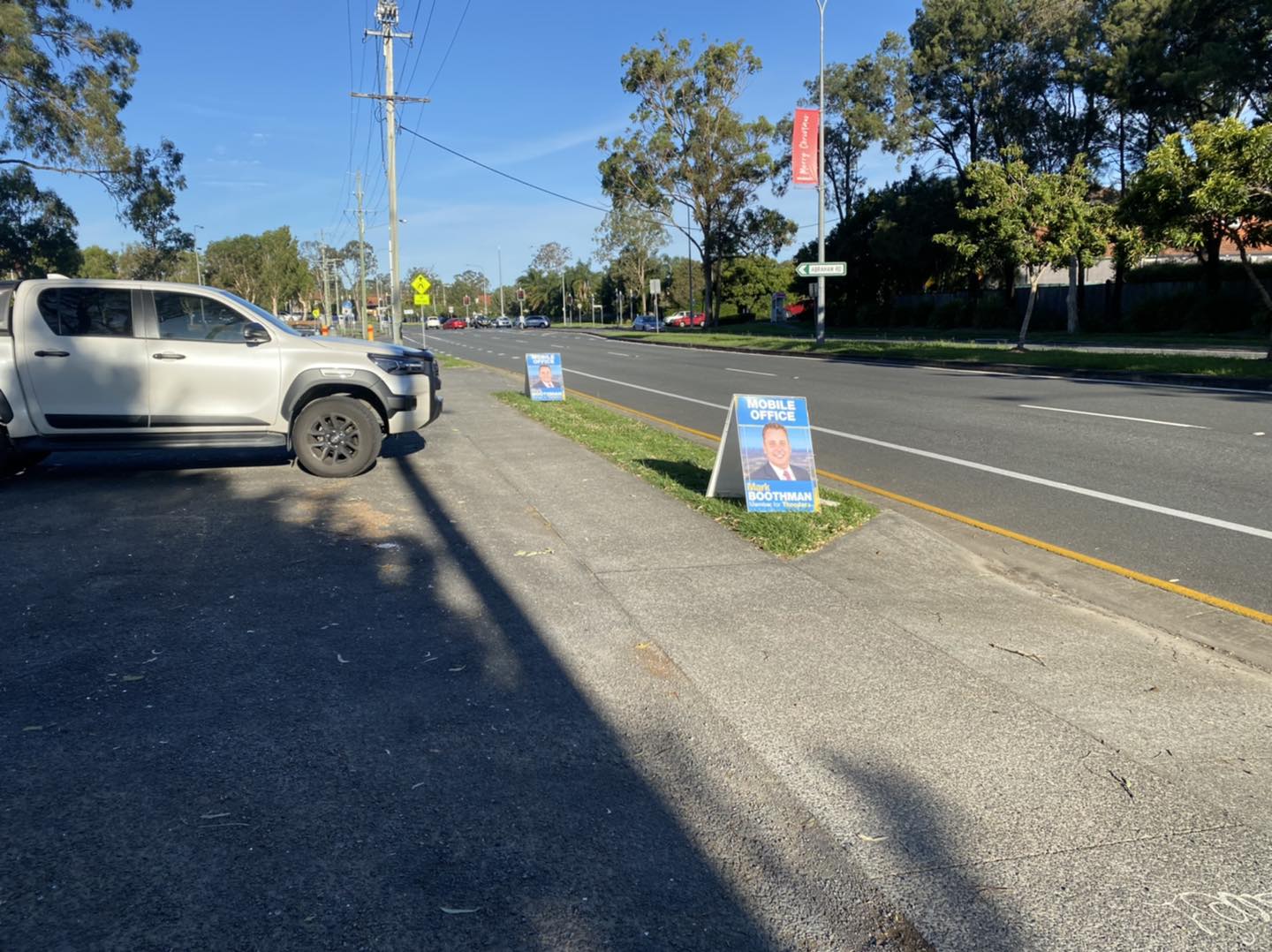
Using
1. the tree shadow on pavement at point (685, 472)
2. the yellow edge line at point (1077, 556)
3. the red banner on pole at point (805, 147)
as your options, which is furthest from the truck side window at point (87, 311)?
the red banner on pole at point (805, 147)

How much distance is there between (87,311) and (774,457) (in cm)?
629

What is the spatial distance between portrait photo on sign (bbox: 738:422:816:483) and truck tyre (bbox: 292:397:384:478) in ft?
12.4

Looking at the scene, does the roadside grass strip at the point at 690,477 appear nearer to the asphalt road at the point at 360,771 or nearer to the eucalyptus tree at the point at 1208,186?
the asphalt road at the point at 360,771

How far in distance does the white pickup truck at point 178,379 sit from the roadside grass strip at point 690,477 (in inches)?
98.8

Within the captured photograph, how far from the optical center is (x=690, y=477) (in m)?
9.09

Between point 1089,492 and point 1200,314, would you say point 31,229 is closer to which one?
point 1089,492

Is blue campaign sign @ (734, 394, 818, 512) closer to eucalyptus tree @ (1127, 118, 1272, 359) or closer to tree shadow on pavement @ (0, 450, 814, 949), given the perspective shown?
tree shadow on pavement @ (0, 450, 814, 949)

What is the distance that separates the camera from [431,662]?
4680mm

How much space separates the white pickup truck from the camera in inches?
340

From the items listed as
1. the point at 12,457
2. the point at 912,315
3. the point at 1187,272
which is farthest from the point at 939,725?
the point at 912,315

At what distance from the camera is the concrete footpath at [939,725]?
9.49 feet

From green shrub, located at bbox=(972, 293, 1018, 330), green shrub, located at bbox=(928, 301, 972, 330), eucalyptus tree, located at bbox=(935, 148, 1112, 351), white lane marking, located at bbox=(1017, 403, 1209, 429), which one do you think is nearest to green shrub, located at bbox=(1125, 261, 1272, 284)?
green shrub, located at bbox=(972, 293, 1018, 330)

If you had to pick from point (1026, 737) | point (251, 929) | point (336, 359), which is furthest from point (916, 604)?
point (336, 359)

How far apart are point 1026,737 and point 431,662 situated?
104 inches
